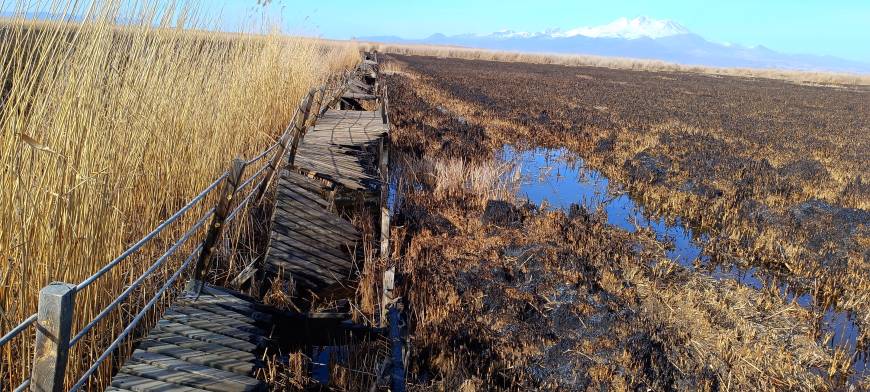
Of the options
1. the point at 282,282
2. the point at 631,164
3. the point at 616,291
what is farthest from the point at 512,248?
the point at 631,164

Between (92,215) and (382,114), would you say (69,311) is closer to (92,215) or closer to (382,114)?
(92,215)

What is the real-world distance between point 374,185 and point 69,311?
364 cm

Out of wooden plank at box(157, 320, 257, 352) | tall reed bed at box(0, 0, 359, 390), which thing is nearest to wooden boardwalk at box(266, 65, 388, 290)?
tall reed bed at box(0, 0, 359, 390)

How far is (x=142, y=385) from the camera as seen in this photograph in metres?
1.88

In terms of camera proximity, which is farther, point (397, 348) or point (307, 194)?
point (307, 194)

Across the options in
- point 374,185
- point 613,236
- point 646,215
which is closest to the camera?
point 374,185

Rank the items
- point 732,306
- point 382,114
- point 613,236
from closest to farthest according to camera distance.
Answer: point 732,306 < point 613,236 < point 382,114

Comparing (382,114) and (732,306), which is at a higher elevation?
(382,114)

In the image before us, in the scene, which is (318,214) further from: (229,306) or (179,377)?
(179,377)

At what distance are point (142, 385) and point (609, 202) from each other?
6197mm

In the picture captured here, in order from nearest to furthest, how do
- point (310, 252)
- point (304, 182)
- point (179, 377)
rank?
point (179, 377)
point (310, 252)
point (304, 182)

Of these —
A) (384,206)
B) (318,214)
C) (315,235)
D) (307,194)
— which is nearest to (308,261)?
(315,235)

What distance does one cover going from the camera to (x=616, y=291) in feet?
14.5

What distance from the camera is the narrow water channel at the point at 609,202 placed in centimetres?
438
